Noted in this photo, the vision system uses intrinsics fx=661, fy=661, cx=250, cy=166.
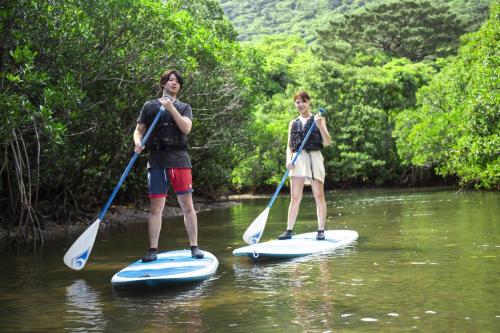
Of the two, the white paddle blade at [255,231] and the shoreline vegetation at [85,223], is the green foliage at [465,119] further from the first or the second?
the white paddle blade at [255,231]

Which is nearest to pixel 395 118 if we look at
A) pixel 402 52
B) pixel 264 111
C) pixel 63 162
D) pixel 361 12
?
pixel 264 111

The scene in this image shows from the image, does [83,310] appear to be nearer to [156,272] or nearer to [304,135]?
[156,272]

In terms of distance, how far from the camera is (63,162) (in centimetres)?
1323

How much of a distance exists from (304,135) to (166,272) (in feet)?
10.8

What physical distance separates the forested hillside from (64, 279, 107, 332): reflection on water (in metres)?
79.7

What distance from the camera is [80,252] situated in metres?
6.72

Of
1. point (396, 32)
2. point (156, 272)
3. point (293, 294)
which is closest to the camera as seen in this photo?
point (293, 294)

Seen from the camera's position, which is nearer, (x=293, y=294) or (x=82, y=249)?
(x=293, y=294)

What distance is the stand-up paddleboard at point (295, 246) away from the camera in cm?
758

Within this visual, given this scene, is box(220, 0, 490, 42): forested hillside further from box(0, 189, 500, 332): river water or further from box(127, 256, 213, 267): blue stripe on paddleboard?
box(127, 256, 213, 267): blue stripe on paddleboard

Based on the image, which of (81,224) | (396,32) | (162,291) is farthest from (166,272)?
(396,32)

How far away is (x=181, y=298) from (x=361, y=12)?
51.8 metres

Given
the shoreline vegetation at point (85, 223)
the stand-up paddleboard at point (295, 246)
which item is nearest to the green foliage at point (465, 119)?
the shoreline vegetation at point (85, 223)

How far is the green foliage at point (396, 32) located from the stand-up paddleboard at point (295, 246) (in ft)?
143
